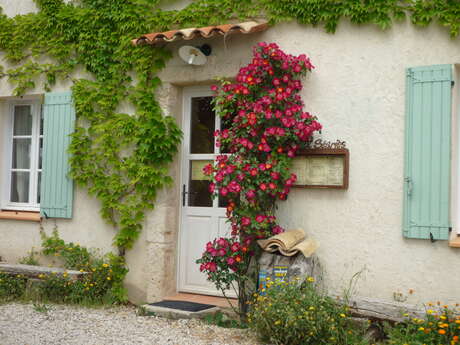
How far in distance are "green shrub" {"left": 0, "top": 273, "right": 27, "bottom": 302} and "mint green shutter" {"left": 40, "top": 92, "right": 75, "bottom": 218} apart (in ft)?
2.78

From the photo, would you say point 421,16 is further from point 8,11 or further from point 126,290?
point 8,11

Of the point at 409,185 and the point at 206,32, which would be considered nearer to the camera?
the point at 409,185

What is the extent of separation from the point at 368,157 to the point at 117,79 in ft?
10.1

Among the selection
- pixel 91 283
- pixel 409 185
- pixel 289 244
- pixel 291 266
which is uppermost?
pixel 409 185

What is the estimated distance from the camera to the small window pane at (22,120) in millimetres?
7141

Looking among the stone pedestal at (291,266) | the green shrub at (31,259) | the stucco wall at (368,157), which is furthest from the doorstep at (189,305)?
the green shrub at (31,259)

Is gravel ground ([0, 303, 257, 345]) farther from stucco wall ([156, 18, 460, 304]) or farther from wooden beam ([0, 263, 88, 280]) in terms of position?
stucco wall ([156, 18, 460, 304])

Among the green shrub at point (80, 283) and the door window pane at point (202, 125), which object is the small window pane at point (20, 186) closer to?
the green shrub at point (80, 283)

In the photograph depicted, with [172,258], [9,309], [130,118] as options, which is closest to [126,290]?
A: [172,258]

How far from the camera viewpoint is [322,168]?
500 centimetres

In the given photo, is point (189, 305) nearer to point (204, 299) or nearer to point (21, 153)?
point (204, 299)

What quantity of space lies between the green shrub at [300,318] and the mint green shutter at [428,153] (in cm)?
96

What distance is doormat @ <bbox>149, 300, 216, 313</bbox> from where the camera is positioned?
5273mm

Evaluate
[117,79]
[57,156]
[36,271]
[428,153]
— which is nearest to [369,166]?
[428,153]
